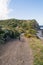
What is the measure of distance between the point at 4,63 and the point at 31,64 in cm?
184

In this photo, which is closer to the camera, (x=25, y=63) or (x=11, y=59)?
(x=25, y=63)

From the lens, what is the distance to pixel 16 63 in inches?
499

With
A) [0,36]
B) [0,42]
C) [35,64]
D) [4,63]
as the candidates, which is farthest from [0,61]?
[0,36]

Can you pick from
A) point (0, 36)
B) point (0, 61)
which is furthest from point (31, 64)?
point (0, 36)

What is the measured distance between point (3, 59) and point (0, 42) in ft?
21.7

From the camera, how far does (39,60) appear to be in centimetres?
1368

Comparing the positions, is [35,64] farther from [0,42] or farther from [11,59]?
[0,42]

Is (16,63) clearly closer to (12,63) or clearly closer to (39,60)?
(12,63)

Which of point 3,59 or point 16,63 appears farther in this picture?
point 3,59

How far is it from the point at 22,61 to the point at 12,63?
0.98 m

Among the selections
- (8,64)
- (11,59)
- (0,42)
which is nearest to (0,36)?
(0,42)

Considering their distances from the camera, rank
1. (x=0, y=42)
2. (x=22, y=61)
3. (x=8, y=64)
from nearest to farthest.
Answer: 1. (x=8, y=64)
2. (x=22, y=61)
3. (x=0, y=42)

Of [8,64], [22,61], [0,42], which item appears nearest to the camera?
[8,64]

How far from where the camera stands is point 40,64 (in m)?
12.7
